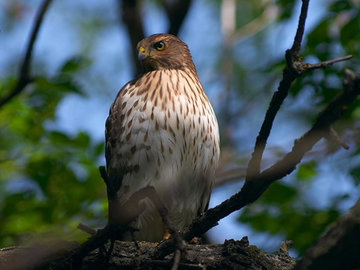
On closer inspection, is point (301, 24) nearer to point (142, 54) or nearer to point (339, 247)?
point (339, 247)

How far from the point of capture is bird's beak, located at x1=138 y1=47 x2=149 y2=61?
537cm

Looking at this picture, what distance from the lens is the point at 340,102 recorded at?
2.27 meters

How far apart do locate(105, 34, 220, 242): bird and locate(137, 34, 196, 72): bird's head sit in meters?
0.32

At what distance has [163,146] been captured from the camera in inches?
174

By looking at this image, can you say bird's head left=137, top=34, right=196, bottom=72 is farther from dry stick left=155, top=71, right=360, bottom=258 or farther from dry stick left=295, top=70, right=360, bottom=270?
dry stick left=295, top=70, right=360, bottom=270

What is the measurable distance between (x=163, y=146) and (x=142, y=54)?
1.32 m

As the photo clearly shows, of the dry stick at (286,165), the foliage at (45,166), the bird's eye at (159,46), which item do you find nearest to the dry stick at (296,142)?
the dry stick at (286,165)

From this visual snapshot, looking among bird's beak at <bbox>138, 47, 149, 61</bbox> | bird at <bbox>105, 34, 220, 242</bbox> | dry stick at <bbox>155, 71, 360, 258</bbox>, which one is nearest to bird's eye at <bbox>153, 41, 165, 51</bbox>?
bird's beak at <bbox>138, 47, 149, 61</bbox>

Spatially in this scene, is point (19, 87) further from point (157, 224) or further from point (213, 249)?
point (213, 249)

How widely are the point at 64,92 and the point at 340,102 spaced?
358 cm

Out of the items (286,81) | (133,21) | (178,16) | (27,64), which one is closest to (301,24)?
(286,81)

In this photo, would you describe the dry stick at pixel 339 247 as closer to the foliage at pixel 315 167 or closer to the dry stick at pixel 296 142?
the dry stick at pixel 296 142

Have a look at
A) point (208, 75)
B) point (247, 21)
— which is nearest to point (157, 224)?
point (208, 75)

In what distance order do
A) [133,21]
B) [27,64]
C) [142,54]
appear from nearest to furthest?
[27,64], [142,54], [133,21]
